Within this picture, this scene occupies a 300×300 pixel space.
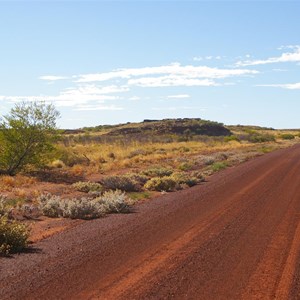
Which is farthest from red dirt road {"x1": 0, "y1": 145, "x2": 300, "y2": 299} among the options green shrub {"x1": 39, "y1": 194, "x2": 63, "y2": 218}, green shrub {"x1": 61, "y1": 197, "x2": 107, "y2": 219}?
green shrub {"x1": 39, "y1": 194, "x2": 63, "y2": 218}

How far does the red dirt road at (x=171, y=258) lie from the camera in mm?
6391

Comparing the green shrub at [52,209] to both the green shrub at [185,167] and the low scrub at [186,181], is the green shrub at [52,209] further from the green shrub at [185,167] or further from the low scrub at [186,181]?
the green shrub at [185,167]

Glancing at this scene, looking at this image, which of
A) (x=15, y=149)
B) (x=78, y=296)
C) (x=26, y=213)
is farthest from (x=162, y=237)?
(x=15, y=149)

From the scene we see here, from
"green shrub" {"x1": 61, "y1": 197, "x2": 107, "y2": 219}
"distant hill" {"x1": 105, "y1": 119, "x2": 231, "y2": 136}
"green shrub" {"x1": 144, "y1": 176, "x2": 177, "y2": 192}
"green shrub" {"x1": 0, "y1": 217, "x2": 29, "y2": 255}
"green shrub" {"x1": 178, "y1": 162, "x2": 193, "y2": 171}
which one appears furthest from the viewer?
"distant hill" {"x1": 105, "y1": 119, "x2": 231, "y2": 136}

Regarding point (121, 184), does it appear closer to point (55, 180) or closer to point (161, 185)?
point (161, 185)

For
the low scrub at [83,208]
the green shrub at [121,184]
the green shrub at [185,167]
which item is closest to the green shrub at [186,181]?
the green shrub at [121,184]

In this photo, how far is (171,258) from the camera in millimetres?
7984

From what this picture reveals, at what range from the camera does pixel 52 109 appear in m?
24.7

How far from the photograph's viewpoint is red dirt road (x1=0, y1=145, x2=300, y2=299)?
6.39m

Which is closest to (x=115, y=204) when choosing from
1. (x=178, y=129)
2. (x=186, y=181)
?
(x=186, y=181)

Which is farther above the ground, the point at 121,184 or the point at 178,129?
the point at 178,129

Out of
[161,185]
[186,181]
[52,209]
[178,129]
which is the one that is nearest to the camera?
[52,209]

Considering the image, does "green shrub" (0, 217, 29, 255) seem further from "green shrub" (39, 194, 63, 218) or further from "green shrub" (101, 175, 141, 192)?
"green shrub" (101, 175, 141, 192)

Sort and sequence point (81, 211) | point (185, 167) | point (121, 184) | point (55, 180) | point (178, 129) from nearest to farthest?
point (81, 211)
point (121, 184)
point (55, 180)
point (185, 167)
point (178, 129)
